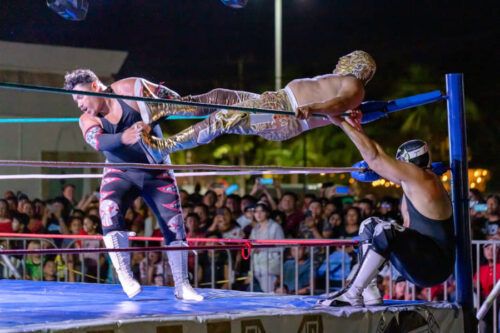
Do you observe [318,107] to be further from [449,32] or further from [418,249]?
[449,32]

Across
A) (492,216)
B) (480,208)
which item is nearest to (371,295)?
(492,216)

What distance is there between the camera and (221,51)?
2886cm

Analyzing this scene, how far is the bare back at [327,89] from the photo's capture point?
14.4 ft

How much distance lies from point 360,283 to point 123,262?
50.3 inches

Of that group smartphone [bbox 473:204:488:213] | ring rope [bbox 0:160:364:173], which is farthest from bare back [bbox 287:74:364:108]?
smartphone [bbox 473:204:488:213]

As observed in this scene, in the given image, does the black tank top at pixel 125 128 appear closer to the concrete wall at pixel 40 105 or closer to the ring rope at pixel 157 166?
the ring rope at pixel 157 166

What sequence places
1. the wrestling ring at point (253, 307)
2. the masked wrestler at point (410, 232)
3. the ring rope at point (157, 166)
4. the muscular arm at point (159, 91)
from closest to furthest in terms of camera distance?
the ring rope at point (157, 166) < the wrestling ring at point (253, 307) < the masked wrestler at point (410, 232) < the muscular arm at point (159, 91)

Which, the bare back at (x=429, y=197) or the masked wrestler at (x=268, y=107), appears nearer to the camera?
the bare back at (x=429, y=197)

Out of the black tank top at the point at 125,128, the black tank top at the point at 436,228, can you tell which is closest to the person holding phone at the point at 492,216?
the black tank top at the point at 436,228

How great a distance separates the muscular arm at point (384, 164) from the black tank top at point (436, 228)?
15 cm

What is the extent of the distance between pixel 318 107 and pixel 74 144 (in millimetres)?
7563

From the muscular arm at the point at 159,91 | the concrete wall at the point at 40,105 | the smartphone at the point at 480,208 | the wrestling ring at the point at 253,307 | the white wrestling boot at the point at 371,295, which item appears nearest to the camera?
the wrestling ring at the point at 253,307

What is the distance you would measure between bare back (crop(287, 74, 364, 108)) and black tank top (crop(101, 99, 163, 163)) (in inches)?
29.7

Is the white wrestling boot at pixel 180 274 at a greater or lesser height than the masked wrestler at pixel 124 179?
lesser
